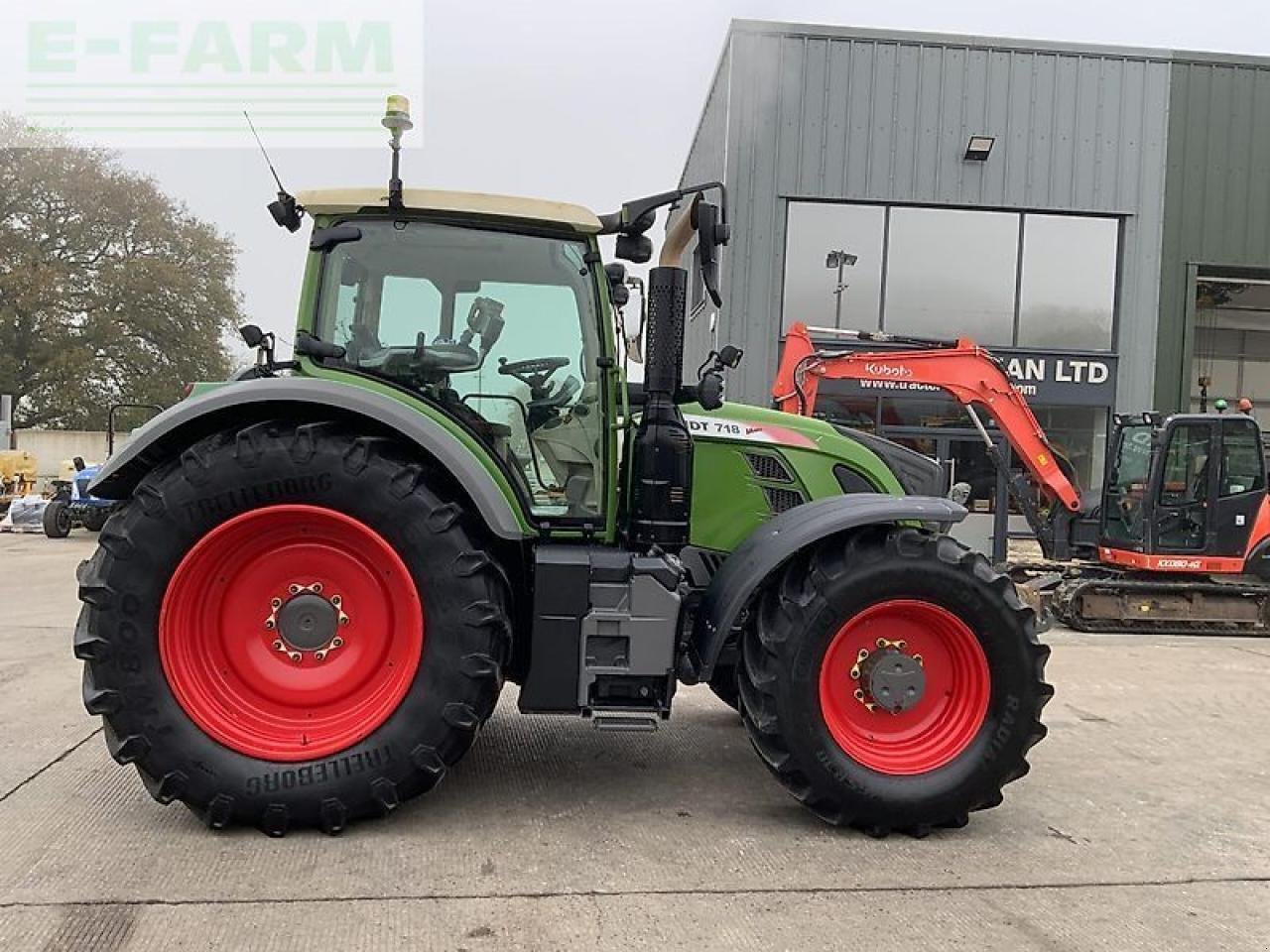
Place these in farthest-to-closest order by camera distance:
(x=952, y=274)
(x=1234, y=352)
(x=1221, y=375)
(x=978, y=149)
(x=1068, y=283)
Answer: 1. (x=1221, y=375)
2. (x=1234, y=352)
3. (x=1068, y=283)
4. (x=952, y=274)
5. (x=978, y=149)

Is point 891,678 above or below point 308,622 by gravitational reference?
below

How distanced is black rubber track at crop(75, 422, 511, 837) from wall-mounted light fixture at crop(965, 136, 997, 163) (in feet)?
40.5

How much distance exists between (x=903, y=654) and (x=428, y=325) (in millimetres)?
2271

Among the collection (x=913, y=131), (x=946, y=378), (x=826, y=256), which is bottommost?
(x=946, y=378)

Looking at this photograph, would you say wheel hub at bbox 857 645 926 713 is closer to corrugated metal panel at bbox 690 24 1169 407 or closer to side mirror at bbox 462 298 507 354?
side mirror at bbox 462 298 507 354

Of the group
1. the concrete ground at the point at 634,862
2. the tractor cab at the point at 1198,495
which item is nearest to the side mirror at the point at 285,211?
the concrete ground at the point at 634,862

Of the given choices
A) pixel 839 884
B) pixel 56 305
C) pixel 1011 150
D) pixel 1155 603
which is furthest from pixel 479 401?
pixel 56 305

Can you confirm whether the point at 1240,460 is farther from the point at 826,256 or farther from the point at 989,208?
the point at 826,256

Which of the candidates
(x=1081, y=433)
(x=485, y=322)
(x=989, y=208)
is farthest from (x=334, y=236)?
(x=1081, y=433)

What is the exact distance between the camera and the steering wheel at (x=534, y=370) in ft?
12.9

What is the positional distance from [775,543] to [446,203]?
181cm

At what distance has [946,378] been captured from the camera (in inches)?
394

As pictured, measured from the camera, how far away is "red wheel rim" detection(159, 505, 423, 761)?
11.6ft

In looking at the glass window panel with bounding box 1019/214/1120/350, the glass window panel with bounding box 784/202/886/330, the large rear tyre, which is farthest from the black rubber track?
the glass window panel with bounding box 1019/214/1120/350
